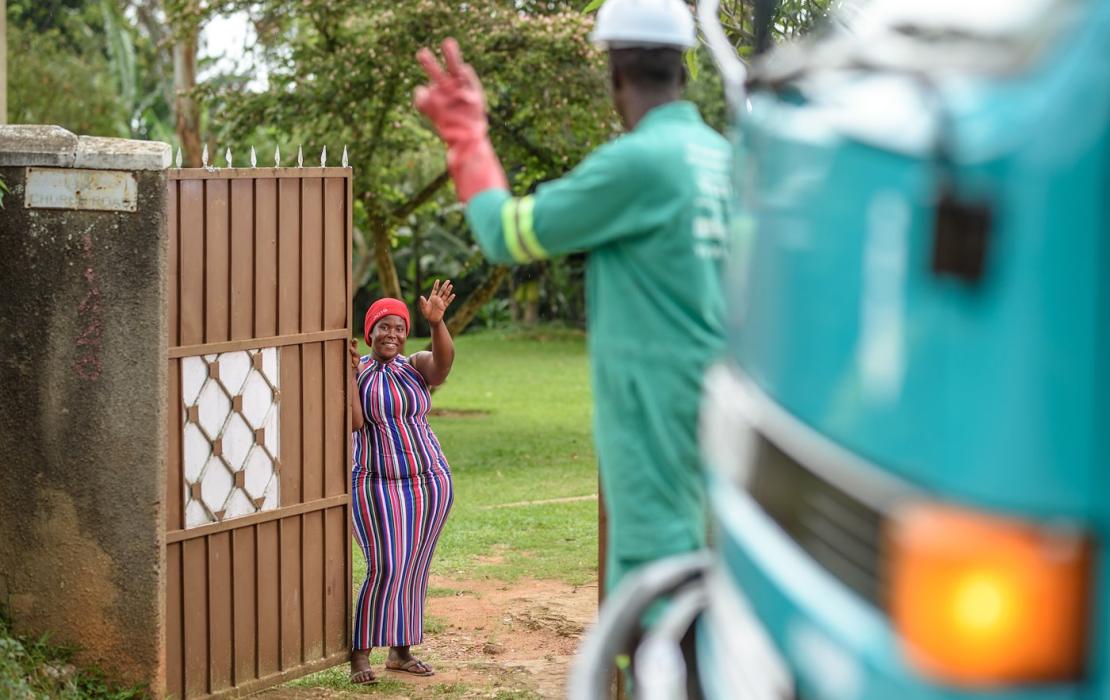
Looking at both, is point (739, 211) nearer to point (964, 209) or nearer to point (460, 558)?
point (964, 209)

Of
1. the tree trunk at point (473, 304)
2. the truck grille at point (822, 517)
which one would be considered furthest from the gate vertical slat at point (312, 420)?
the tree trunk at point (473, 304)

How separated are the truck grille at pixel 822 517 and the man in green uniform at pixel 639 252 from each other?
3.26ft

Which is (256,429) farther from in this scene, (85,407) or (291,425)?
(85,407)

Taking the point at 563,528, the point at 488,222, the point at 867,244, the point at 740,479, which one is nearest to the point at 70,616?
the point at 488,222

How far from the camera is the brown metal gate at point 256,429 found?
5797 mm

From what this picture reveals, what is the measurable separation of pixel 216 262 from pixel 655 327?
10.5ft

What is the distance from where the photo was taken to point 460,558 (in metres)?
10.3

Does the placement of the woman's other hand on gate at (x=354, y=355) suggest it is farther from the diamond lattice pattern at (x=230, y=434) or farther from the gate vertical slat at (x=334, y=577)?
the gate vertical slat at (x=334, y=577)

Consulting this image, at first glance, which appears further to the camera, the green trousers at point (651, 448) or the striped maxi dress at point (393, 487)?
the striped maxi dress at point (393, 487)

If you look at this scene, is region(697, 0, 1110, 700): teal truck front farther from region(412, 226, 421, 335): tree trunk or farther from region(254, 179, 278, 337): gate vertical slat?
region(412, 226, 421, 335): tree trunk

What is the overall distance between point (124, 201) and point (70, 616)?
1.46m

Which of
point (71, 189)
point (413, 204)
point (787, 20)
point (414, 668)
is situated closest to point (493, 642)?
point (414, 668)

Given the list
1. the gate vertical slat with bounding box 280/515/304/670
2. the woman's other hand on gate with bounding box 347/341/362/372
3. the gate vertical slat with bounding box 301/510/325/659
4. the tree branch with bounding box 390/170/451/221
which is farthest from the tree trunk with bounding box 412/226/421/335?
the gate vertical slat with bounding box 280/515/304/670

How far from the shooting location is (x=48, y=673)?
17.4 feet
